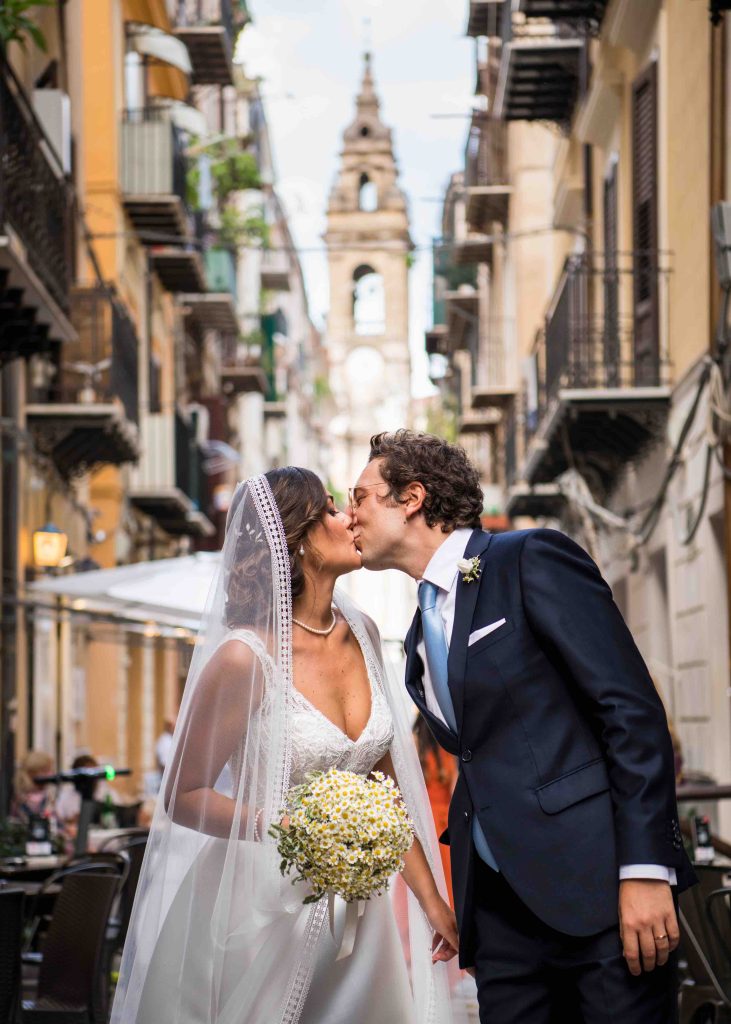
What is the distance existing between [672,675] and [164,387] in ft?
55.2

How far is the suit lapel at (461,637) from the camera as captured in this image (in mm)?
4492

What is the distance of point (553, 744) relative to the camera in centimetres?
437

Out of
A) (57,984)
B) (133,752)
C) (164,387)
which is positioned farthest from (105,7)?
(57,984)

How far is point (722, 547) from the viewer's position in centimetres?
1307

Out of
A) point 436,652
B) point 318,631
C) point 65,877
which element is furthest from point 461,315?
point 436,652

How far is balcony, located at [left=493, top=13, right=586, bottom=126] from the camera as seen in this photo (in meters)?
20.6

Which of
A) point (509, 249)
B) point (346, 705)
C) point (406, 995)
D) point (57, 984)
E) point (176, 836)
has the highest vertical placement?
point (509, 249)

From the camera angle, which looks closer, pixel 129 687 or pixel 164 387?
pixel 129 687

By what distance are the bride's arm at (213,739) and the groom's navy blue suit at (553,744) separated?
2.08 ft

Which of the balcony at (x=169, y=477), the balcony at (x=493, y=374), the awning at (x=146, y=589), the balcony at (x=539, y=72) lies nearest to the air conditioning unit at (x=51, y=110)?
the awning at (x=146, y=589)

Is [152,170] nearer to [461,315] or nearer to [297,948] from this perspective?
[461,315]

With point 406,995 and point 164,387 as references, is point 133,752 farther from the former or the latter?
point 406,995

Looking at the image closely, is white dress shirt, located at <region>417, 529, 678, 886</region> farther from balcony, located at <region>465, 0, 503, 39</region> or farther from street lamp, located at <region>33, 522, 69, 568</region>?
balcony, located at <region>465, 0, 503, 39</region>

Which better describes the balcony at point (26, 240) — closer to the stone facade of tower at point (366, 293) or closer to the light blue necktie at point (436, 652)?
the light blue necktie at point (436, 652)
